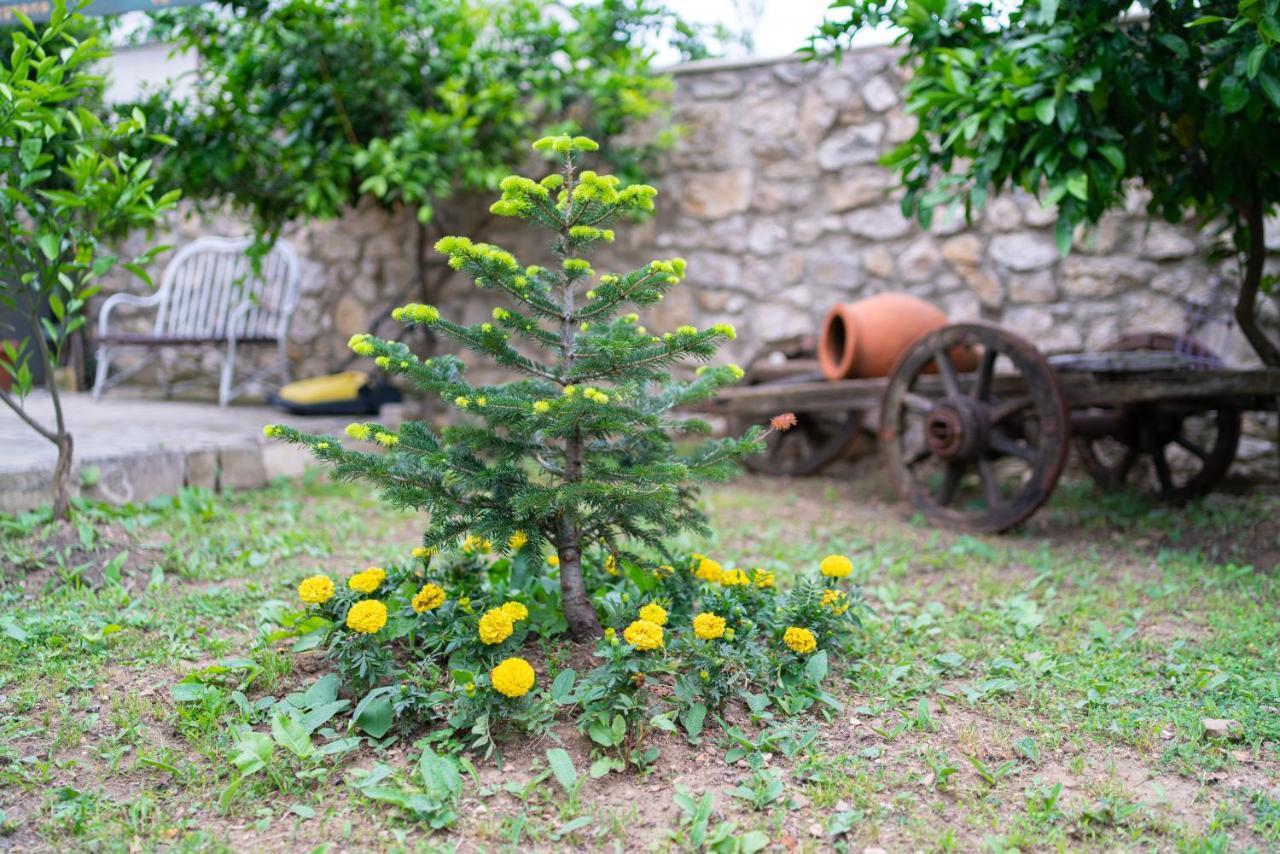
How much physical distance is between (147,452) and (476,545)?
76.6 inches

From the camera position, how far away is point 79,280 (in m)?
2.72

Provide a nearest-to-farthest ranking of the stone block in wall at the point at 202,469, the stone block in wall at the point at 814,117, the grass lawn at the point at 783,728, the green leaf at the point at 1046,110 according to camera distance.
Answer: the grass lawn at the point at 783,728 < the green leaf at the point at 1046,110 < the stone block in wall at the point at 202,469 < the stone block in wall at the point at 814,117

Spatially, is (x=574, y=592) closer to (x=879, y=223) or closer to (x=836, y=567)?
(x=836, y=567)

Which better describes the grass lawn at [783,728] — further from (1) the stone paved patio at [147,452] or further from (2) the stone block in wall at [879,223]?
(2) the stone block in wall at [879,223]

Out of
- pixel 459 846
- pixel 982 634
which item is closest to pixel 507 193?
pixel 459 846

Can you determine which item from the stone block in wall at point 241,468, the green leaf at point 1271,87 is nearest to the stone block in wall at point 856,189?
the green leaf at point 1271,87

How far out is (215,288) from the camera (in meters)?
5.82

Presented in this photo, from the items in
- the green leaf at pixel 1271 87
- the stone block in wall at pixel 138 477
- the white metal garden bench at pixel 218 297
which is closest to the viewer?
the green leaf at pixel 1271 87

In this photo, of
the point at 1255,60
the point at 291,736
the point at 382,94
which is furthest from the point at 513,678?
the point at 382,94

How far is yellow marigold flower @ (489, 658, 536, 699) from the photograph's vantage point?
1.59 metres

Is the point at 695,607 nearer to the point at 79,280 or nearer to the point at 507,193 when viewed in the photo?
the point at 507,193

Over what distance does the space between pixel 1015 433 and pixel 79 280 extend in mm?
3301

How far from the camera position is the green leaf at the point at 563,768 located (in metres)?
1.54

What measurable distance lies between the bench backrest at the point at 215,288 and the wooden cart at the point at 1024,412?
2.89 m
